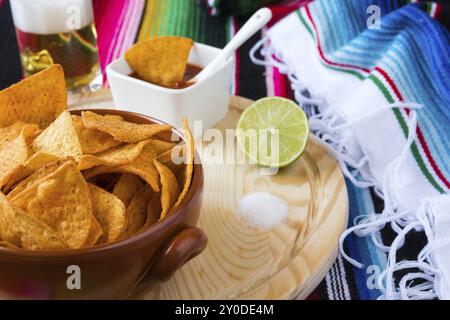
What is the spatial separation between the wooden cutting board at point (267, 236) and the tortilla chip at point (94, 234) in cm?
14

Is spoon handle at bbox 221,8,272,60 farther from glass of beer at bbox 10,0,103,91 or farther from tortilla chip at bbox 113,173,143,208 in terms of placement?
tortilla chip at bbox 113,173,143,208

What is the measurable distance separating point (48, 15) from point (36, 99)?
42cm

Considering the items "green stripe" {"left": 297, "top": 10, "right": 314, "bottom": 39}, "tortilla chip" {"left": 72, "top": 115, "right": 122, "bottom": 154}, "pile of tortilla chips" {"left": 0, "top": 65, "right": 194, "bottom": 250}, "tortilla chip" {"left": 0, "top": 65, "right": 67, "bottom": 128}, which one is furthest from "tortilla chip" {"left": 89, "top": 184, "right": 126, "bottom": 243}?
"green stripe" {"left": 297, "top": 10, "right": 314, "bottom": 39}

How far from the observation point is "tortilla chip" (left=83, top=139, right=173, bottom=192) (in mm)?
917

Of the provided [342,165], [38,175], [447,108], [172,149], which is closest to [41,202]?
[38,175]

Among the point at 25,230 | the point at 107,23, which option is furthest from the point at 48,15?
the point at 25,230

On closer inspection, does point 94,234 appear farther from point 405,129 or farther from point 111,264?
point 405,129

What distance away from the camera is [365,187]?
4.17ft

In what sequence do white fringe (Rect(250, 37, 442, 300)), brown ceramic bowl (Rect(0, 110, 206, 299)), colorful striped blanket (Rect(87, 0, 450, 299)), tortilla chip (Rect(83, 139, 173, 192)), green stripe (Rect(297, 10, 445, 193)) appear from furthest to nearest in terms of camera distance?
green stripe (Rect(297, 10, 445, 193)) → colorful striped blanket (Rect(87, 0, 450, 299)) → white fringe (Rect(250, 37, 442, 300)) → tortilla chip (Rect(83, 139, 173, 192)) → brown ceramic bowl (Rect(0, 110, 206, 299))

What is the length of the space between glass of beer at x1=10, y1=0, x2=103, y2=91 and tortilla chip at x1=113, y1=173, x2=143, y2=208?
2.07 feet

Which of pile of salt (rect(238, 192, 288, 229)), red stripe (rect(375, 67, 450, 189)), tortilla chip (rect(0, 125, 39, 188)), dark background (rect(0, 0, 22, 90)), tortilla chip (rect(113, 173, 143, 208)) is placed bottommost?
dark background (rect(0, 0, 22, 90))

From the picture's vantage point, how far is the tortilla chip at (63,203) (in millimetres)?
846

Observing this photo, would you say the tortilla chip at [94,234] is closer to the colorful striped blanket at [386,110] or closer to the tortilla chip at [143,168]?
the tortilla chip at [143,168]

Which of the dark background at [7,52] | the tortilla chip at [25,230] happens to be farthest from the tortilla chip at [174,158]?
the dark background at [7,52]
